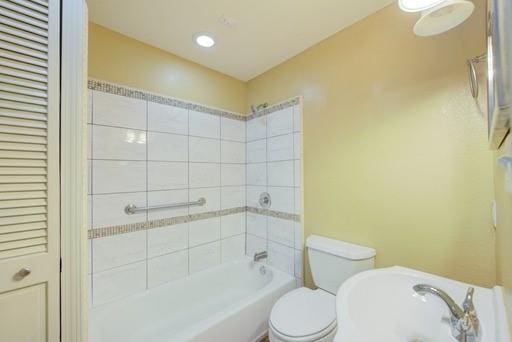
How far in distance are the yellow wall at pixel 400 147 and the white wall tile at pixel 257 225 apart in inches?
19.3

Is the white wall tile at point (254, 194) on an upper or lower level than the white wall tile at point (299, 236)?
upper

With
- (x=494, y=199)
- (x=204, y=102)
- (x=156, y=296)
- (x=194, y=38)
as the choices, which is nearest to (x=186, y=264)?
(x=156, y=296)

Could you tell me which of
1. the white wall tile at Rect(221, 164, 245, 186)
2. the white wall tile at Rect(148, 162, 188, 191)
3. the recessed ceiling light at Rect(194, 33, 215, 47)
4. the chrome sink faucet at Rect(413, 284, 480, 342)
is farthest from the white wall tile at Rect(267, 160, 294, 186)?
the chrome sink faucet at Rect(413, 284, 480, 342)

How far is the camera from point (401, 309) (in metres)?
0.94

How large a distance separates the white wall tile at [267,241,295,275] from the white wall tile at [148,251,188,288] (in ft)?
2.52

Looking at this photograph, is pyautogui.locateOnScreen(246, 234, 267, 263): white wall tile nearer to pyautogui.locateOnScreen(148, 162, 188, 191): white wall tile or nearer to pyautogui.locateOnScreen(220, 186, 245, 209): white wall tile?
pyautogui.locateOnScreen(220, 186, 245, 209): white wall tile

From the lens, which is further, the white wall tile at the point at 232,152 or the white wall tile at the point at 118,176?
the white wall tile at the point at 232,152

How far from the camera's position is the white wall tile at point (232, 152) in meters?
2.20

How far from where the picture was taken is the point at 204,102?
6.82 feet

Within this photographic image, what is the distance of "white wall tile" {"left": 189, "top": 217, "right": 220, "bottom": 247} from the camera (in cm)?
196

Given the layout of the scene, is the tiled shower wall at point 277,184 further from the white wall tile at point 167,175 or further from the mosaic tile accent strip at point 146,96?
the white wall tile at point 167,175

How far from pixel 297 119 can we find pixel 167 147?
3.66ft

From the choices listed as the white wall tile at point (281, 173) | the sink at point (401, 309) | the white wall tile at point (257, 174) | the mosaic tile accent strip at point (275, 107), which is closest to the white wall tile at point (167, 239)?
the white wall tile at point (257, 174)

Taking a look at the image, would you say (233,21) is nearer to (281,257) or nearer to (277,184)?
(277,184)
